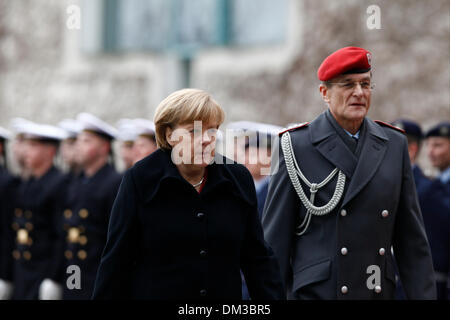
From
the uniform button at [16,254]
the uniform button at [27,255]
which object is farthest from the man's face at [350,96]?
the uniform button at [16,254]

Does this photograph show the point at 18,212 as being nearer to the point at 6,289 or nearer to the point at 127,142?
the point at 6,289

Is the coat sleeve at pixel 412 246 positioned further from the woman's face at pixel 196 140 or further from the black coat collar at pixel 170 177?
the woman's face at pixel 196 140

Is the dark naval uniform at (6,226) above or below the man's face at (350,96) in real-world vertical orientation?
below

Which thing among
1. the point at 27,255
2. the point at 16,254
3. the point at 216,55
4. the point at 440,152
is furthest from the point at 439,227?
the point at 216,55

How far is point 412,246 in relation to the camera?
4391 mm

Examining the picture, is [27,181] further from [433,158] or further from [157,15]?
[157,15]

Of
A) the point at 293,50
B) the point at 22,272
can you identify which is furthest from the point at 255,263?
the point at 293,50

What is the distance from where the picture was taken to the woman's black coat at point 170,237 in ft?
11.7

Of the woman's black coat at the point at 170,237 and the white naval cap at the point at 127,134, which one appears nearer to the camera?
the woman's black coat at the point at 170,237

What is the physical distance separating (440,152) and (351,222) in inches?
128

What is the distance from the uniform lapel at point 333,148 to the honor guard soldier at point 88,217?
304 centimetres

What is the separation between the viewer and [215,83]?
11.1 meters

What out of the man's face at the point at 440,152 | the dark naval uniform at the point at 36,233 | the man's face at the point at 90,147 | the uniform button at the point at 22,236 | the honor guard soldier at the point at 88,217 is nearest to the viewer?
the honor guard soldier at the point at 88,217

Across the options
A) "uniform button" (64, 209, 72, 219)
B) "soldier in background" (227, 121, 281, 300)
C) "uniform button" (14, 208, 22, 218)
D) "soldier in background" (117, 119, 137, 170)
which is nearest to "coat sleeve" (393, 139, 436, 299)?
"soldier in background" (227, 121, 281, 300)
